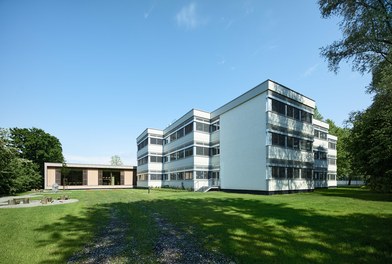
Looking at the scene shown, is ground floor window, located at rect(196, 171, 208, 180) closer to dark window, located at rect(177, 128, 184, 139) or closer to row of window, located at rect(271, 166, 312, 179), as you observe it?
dark window, located at rect(177, 128, 184, 139)

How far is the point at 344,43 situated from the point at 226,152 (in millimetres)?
20797

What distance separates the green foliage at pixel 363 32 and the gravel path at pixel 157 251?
15629 millimetres

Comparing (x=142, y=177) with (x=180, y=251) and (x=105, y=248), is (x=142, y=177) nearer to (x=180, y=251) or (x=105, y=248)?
(x=105, y=248)

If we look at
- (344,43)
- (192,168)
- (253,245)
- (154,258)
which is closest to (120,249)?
(154,258)

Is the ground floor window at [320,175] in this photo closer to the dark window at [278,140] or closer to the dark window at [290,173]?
the dark window at [290,173]

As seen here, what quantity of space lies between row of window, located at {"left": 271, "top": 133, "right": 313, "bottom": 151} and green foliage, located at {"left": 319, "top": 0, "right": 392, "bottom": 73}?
11962mm

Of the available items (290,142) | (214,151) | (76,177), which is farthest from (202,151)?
(76,177)

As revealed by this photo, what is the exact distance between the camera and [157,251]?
7.54 metres

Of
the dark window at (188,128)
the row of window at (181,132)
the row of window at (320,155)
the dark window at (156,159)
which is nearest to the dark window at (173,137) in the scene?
the row of window at (181,132)

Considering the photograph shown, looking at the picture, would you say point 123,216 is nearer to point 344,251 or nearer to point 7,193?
point 344,251

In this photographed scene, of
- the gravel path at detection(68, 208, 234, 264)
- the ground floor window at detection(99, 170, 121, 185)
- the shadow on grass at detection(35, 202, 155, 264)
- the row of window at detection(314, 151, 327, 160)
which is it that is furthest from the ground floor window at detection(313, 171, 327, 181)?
the ground floor window at detection(99, 170, 121, 185)

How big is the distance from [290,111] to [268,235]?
971 inches

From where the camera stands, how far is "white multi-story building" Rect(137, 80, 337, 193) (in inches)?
1105

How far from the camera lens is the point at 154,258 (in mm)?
6934
